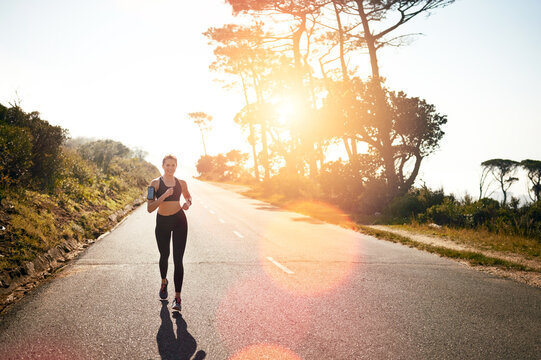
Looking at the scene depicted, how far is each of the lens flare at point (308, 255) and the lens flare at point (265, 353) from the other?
1.91 metres

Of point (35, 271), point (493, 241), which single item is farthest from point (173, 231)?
point (493, 241)

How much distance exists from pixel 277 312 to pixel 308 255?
3.89 metres

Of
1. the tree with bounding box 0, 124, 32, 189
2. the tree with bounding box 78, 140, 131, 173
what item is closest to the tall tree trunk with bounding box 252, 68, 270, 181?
the tree with bounding box 78, 140, 131, 173

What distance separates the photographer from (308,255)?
8.55 m

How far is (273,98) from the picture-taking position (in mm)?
37031

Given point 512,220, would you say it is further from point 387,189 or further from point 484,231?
point 387,189

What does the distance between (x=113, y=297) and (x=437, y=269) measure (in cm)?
623

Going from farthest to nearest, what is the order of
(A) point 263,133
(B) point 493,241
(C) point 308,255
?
(A) point 263,133 < (B) point 493,241 < (C) point 308,255

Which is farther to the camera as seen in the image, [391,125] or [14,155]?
[391,125]

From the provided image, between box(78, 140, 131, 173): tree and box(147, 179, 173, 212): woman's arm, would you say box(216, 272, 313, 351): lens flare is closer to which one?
box(147, 179, 173, 212): woman's arm

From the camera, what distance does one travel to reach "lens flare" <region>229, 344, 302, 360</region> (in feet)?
11.5

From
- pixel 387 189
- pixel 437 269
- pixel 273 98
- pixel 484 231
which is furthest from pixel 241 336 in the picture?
pixel 273 98

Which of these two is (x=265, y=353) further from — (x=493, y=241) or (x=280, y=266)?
(x=493, y=241)

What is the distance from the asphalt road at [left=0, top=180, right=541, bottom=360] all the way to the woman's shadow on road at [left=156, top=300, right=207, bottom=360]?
0.04 ft
